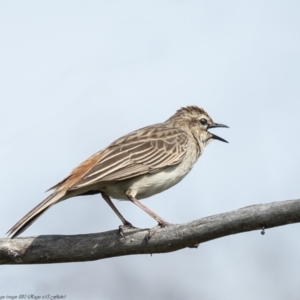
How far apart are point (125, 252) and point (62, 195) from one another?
3.85 ft

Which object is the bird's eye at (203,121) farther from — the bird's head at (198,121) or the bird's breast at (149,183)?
the bird's breast at (149,183)

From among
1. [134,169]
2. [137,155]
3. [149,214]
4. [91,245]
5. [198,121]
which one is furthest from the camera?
[198,121]

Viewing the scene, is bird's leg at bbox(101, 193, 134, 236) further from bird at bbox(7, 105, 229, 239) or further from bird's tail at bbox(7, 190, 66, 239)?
bird's tail at bbox(7, 190, 66, 239)

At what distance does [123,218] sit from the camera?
905 centimetres

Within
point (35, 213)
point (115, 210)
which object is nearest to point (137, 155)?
point (115, 210)

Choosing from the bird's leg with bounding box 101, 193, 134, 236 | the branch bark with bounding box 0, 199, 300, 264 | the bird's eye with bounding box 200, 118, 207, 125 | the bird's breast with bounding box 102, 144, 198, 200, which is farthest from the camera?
the bird's eye with bounding box 200, 118, 207, 125

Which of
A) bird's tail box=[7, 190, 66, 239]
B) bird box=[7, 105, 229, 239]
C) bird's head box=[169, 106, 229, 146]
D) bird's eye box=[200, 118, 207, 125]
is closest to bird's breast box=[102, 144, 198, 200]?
bird box=[7, 105, 229, 239]

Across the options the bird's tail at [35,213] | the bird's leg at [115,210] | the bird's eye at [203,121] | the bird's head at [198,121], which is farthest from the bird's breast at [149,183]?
the bird's eye at [203,121]

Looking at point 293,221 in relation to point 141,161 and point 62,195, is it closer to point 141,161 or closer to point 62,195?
point 62,195

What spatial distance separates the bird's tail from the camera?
25.6ft

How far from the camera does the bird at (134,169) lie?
28.0 feet

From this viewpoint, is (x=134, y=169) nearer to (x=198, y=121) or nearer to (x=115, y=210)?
(x=115, y=210)

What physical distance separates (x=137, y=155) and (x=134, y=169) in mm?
382

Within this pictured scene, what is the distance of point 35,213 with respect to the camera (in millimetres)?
8000
